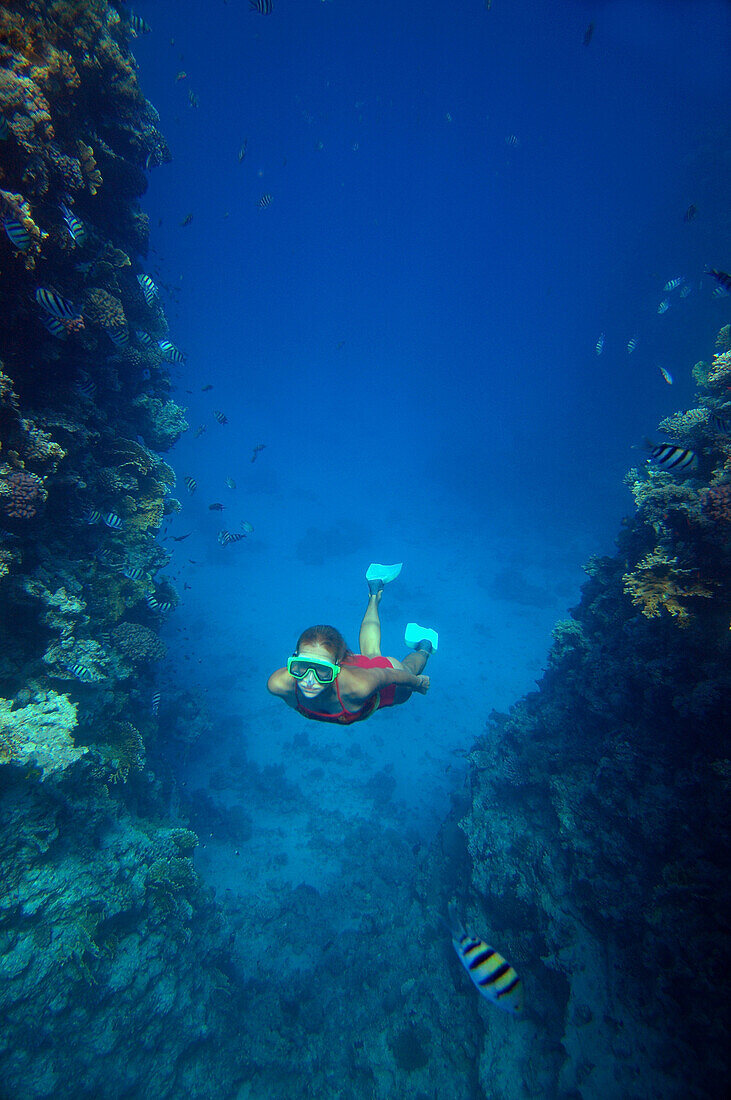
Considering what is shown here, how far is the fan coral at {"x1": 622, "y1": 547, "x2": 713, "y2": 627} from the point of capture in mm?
5598

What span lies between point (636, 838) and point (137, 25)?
1769 centimetres

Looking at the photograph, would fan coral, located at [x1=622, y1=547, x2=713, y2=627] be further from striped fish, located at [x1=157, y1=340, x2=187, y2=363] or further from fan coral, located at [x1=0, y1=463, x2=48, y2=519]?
striped fish, located at [x1=157, y1=340, x2=187, y2=363]

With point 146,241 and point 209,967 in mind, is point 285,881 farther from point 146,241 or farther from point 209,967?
point 146,241

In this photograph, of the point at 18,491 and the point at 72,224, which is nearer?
the point at 18,491

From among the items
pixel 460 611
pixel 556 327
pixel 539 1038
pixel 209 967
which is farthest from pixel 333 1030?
pixel 556 327

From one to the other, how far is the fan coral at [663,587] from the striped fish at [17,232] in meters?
9.59

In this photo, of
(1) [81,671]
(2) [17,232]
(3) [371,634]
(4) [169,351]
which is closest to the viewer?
(2) [17,232]

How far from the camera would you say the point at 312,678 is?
3799 mm

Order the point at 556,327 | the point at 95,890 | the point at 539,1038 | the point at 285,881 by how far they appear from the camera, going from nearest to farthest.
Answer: the point at 539,1038
the point at 95,890
the point at 285,881
the point at 556,327

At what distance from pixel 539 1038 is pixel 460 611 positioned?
20.9m

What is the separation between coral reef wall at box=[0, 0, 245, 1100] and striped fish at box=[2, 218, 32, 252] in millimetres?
20

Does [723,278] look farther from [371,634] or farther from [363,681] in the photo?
[363,681]

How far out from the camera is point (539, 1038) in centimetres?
566

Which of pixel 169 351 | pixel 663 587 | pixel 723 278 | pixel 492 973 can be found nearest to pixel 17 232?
pixel 169 351
